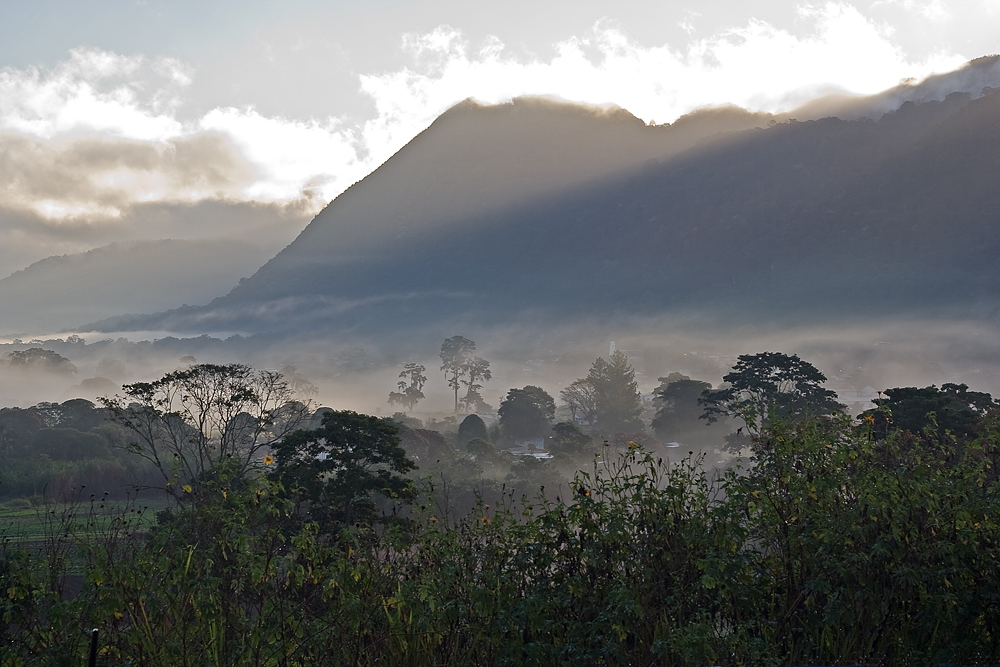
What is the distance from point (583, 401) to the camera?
285 ft

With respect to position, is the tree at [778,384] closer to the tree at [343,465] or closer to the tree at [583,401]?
Answer: the tree at [343,465]

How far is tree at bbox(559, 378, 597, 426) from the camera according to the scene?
85812 millimetres

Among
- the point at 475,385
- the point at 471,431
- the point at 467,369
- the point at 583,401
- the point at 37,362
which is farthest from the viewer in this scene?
the point at 37,362

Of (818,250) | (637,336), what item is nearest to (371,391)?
(637,336)

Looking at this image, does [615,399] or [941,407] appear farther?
[615,399]

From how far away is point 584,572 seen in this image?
4898 mm

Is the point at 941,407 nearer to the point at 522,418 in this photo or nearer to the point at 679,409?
the point at 679,409

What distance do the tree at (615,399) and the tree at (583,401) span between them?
18.9 inches

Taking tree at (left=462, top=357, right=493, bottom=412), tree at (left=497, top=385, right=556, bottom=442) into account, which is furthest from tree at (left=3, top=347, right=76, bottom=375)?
tree at (left=497, top=385, right=556, bottom=442)

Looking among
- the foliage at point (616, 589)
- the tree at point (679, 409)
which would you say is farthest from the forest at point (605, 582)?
the tree at point (679, 409)

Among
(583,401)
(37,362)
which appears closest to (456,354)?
(583,401)

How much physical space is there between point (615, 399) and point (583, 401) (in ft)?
13.2

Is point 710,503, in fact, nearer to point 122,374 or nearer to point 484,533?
point 484,533

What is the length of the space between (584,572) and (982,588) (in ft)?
7.31
